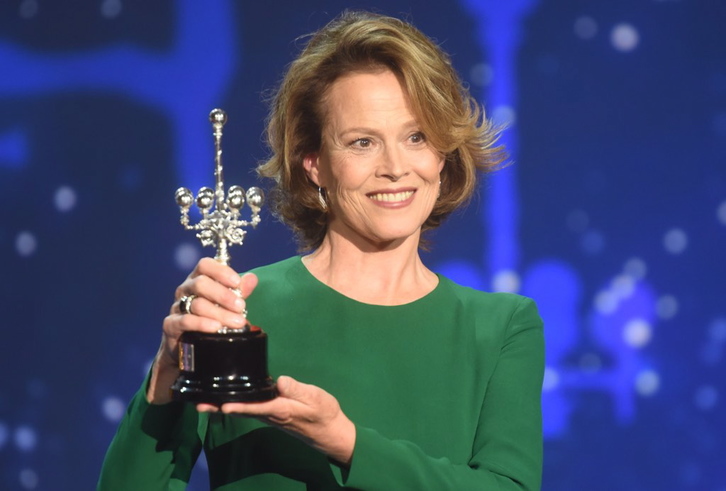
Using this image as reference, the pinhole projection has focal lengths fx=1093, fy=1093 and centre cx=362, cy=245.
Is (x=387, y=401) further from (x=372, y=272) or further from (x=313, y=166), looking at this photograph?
(x=313, y=166)

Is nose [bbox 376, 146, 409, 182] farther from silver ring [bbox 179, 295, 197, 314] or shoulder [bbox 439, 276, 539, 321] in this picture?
silver ring [bbox 179, 295, 197, 314]

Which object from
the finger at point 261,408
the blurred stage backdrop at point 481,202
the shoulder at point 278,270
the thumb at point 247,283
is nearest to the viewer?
the finger at point 261,408

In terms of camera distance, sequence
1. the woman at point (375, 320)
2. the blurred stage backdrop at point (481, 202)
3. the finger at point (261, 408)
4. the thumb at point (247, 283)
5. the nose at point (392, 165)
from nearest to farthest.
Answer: the finger at point (261, 408) → the thumb at point (247, 283) → the woman at point (375, 320) → the nose at point (392, 165) → the blurred stage backdrop at point (481, 202)

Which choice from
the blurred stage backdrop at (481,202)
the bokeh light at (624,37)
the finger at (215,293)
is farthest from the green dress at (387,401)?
the bokeh light at (624,37)

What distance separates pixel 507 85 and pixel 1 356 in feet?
5.38

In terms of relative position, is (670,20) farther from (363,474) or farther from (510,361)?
(363,474)

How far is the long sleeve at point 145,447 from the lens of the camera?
5.13 ft

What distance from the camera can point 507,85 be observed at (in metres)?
3.01

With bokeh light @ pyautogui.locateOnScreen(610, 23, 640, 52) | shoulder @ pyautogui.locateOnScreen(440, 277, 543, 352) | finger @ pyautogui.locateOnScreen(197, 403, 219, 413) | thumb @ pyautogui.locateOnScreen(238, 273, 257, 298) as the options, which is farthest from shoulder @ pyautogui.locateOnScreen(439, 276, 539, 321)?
bokeh light @ pyautogui.locateOnScreen(610, 23, 640, 52)

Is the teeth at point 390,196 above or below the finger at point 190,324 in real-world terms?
above

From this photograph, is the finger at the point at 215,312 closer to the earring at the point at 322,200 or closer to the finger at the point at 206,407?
the finger at the point at 206,407

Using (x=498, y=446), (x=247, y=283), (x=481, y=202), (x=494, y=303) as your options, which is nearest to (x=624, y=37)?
(x=481, y=202)

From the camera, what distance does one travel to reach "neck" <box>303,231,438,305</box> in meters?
1.87

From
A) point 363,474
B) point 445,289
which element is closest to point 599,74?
point 445,289
